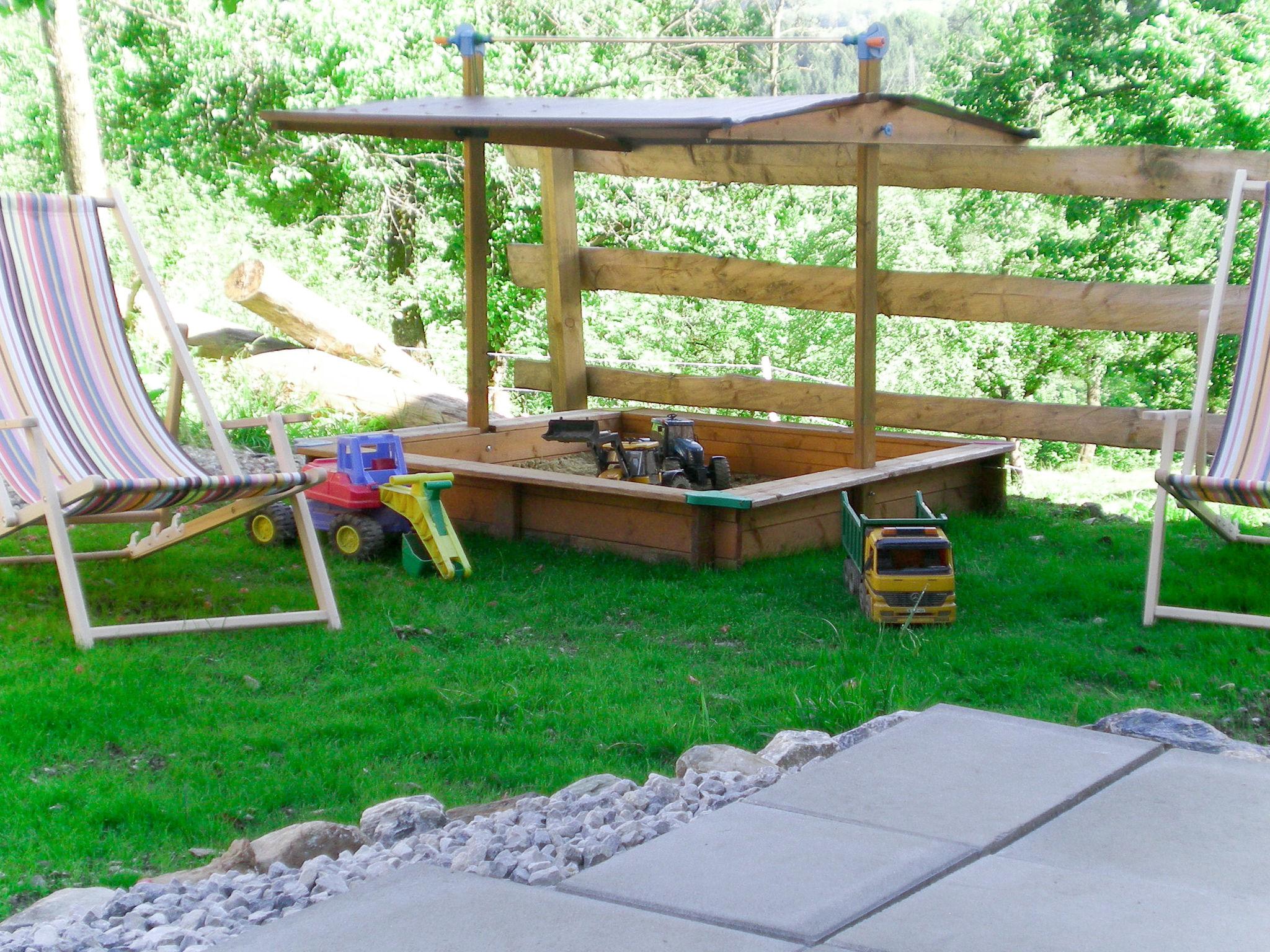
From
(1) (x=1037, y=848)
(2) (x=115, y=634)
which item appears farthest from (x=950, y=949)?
(2) (x=115, y=634)

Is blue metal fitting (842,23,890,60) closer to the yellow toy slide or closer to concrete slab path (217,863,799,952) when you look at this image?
the yellow toy slide

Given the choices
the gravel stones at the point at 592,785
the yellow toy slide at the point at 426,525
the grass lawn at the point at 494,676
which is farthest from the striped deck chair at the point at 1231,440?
the yellow toy slide at the point at 426,525

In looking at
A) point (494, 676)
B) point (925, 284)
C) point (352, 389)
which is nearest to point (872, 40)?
point (925, 284)

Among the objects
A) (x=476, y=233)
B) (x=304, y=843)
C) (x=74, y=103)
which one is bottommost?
(x=304, y=843)

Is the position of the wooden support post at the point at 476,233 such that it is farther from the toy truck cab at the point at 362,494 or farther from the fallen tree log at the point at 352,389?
the fallen tree log at the point at 352,389

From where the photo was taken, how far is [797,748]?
2678 millimetres

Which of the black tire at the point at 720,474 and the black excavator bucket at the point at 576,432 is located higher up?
the black excavator bucket at the point at 576,432

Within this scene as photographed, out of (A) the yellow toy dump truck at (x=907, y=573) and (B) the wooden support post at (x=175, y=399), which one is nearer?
(A) the yellow toy dump truck at (x=907, y=573)

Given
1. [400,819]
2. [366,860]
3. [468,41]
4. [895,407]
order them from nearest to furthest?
[366,860], [400,819], [468,41], [895,407]

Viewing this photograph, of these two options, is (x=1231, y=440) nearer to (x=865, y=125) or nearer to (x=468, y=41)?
(x=865, y=125)

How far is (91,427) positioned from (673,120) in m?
2.14

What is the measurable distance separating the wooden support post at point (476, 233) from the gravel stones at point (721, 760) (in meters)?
3.21

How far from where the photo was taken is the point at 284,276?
9.25 metres

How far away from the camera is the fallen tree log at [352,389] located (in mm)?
8072
